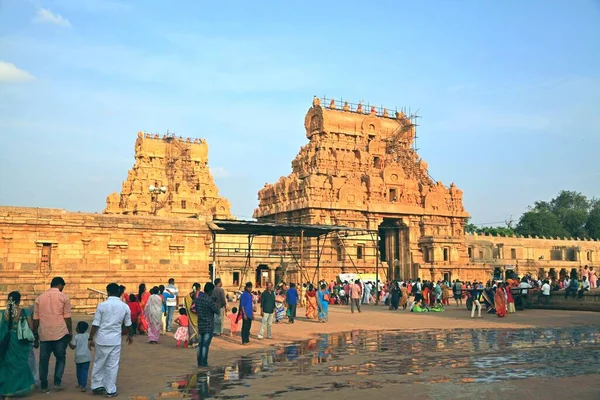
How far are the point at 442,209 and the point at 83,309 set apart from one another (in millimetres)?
36584

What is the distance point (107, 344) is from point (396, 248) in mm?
46368

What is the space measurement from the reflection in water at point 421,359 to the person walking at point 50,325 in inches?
82.3

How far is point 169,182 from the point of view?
3250 inches

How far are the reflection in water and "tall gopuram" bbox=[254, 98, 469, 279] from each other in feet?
102

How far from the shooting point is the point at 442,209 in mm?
54625

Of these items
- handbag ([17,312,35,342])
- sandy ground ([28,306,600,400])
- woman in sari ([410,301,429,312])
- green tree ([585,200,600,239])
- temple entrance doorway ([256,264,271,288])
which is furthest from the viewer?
green tree ([585,200,600,239])

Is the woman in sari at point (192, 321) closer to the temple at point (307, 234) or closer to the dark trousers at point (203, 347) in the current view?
the dark trousers at point (203, 347)

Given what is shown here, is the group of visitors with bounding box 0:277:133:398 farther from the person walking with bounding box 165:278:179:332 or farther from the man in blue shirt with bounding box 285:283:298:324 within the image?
the man in blue shirt with bounding box 285:283:298:324

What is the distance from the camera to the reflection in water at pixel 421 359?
1041 centimetres

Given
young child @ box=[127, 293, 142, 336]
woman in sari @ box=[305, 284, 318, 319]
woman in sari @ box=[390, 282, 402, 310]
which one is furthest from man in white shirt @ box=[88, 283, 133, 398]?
woman in sari @ box=[390, 282, 402, 310]

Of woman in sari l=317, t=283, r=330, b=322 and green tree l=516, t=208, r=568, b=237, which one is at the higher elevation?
green tree l=516, t=208, r=568, b=237

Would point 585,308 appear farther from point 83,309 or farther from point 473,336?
point 83,309

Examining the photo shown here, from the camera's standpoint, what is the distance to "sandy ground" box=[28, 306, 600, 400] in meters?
8.97

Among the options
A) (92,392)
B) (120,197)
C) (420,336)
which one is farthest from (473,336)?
(120,197)
